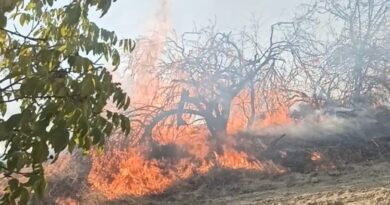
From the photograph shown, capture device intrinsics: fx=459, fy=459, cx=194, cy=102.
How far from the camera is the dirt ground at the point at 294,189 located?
302 inches

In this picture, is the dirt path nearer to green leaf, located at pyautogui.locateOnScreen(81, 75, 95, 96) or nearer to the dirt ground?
the dirt ground

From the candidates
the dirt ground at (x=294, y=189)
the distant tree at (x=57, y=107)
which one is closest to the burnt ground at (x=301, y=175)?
the dirt ground at (x=294, y=189)

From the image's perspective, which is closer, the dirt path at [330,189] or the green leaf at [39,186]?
the green leaf at [39,186]

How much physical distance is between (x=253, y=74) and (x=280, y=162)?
305 centimetres

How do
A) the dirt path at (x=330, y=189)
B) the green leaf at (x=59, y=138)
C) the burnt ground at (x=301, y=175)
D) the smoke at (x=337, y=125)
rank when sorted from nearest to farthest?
the green leaf at (x=59, y=138), the dirt path at (x=330, y=189), the burnt ground at (x=301, y=175), the smoke at (x=337, y=125)

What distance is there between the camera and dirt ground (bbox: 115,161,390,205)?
7665 mm

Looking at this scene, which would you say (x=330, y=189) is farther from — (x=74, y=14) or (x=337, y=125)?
(x=74, y=14)

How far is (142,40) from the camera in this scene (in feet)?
48.3

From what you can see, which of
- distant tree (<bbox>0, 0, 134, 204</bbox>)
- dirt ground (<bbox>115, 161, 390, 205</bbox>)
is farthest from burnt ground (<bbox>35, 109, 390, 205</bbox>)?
distant tree (<bbox>0, 0, 134, 204</bbox>)

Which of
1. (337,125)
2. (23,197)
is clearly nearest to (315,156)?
(337,125)

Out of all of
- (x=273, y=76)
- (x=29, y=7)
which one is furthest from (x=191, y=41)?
(x=29, y=7)

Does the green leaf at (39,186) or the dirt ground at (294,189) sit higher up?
the green leaf at (39,186)

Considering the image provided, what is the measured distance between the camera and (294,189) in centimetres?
967

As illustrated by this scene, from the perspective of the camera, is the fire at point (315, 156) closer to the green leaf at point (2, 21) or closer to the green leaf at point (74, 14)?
the green leaf at point (74, 14)
